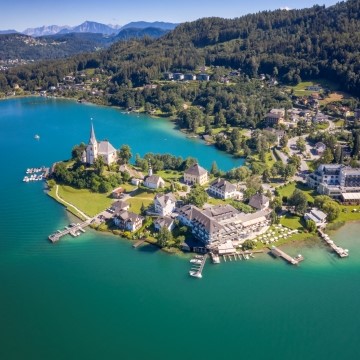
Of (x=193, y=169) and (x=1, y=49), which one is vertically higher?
(x=1, y=49)

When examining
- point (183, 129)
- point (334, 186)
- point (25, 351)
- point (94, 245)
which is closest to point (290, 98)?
point (183, 129)

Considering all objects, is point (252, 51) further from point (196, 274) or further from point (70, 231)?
point (196, 274)

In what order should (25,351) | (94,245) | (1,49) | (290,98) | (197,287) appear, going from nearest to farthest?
1. (25,351)
2. (197,287)
3. (94,245)
4. (290,98)
5. (1,49)

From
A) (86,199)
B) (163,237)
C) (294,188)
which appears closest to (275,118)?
(294,188)

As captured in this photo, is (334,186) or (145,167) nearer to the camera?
(334,186)

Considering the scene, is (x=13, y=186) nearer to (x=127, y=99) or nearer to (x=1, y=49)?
(x=127, y=99)

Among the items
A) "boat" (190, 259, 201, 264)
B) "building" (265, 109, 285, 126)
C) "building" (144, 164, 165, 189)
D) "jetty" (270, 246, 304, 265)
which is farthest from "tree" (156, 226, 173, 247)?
"building" (265, 109, 285, 126)

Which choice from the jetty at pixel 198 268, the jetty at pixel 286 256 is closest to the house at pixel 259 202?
the jetty at pixel 286 256

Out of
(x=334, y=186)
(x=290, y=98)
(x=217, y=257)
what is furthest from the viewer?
(x=290, y=98)
